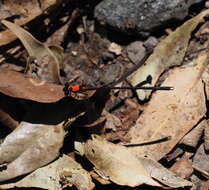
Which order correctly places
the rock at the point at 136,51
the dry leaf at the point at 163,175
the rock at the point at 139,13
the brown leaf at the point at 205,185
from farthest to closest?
the rock at the point at 136,51 < the rock at the point at 139,13 < the brown leaf at the point at 205,185 < the dry leaf at the point at 163,175

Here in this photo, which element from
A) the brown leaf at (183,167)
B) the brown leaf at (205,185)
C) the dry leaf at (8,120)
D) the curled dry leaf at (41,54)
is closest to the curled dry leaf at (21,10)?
the curled dry leaf at (41,54)

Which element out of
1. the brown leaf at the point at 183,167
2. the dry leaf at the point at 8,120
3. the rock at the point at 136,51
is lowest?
the brown leaf at the point at 183,167

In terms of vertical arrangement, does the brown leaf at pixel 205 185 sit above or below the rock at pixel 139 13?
below

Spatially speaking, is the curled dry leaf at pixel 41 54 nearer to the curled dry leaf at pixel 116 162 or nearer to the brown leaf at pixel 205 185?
the curled dry leaf at pixel 116 162

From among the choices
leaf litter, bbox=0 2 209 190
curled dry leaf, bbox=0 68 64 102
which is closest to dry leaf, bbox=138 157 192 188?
leaf litter, bbox=0 2 209 190

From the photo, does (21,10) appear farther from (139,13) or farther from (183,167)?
(183,167)
